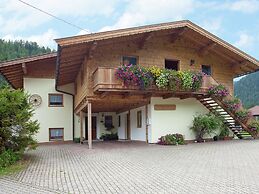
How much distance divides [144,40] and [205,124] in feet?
18.0

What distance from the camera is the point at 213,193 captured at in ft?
18.1

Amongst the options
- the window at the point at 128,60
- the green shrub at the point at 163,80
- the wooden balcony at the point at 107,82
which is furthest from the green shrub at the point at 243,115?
the window at the point at 128,60

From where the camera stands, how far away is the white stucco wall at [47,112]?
66.1 feet

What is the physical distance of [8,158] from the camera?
30.5 ft

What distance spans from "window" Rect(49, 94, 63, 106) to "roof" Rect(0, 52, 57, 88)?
2416 millimetres

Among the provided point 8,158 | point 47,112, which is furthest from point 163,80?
point 47,112

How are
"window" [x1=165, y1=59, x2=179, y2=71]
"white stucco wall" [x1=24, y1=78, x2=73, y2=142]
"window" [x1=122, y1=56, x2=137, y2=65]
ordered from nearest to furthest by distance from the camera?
"window" [x1=122, y1=56, x2=137, y2=65] → "window" [x1=165, y1=59, x2=179, y2=71] → "white stucco wall" [x1=24, y1=78, x2=73, y2=142]

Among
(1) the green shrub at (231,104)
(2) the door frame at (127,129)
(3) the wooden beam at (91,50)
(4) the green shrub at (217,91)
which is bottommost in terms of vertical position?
(2) the door frame at (127,129)

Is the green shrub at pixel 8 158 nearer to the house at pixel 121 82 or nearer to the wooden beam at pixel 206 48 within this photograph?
the house at pixel 121 82

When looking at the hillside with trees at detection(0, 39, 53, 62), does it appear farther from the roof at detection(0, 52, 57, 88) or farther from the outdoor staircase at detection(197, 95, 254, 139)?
the outdoor staircase at detection(197, 95, 254, 139)

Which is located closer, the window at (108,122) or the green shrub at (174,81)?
the green shrub at (174,81)

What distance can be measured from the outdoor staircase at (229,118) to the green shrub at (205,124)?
0.46 metres

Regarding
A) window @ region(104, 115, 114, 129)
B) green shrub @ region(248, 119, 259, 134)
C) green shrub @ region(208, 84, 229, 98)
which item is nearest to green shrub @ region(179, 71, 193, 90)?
green shrub @ region(208, 84, 229, 98)

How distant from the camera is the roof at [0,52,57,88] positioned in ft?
58.7
